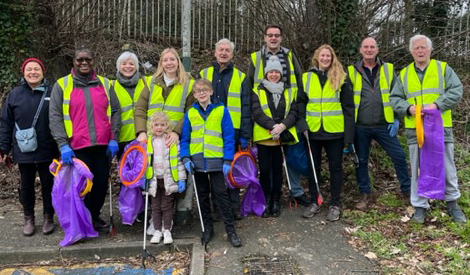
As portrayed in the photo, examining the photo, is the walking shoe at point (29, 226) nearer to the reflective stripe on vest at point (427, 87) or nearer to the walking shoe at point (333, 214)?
the walking shoe at point (333, 214)

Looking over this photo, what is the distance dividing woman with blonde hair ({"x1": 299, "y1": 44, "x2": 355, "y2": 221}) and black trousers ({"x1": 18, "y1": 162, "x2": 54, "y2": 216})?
10.5ft

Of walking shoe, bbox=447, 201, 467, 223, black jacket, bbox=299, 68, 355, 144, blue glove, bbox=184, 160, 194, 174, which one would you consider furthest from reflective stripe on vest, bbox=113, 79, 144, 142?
walking shoe, bbox=447, 201, 467, 223

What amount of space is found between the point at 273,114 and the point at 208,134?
36.8 inches

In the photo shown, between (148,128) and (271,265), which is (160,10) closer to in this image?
(148,128)

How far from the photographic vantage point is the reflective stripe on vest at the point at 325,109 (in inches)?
189

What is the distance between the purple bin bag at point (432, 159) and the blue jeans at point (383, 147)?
45 cm

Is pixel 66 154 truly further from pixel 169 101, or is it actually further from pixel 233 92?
pixel 233 92

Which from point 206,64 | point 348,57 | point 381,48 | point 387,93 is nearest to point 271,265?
point 387,93

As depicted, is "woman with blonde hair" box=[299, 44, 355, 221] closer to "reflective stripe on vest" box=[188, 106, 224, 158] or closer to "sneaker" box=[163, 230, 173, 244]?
"reflective stripe on vest" box=[188, 106, 224, 158]

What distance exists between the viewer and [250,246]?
14.3 feet

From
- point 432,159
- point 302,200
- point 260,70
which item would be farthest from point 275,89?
point 432,159

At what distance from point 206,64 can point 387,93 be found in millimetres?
5327

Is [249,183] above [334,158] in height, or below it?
below

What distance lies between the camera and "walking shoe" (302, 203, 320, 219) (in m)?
5.06
